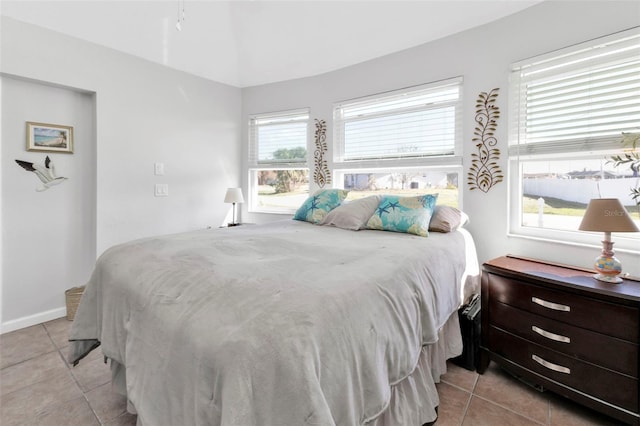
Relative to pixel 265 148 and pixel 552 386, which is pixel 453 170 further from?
pixel 265 148

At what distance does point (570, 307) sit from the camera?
1.57 meters

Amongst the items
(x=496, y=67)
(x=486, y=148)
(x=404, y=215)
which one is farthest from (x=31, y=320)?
(x=496, y=67)

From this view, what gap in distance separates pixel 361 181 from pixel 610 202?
2.14 metres

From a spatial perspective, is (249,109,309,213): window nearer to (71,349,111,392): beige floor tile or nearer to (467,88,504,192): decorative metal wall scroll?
(467,88,504,192): decorative metal wall scroll

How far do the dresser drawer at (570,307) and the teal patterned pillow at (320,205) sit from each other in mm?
1419

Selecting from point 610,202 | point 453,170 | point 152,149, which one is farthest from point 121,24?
point 610,202

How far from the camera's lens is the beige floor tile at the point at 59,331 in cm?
233

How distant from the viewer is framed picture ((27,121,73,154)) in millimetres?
2562

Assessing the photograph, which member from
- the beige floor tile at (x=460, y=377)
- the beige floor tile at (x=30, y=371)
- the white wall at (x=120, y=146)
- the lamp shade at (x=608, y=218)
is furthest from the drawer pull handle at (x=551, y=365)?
the white wall at (x=120, y=146)

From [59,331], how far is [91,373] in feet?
3.02

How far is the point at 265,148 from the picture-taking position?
4047mm

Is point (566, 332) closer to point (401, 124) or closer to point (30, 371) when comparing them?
point (401, 124)

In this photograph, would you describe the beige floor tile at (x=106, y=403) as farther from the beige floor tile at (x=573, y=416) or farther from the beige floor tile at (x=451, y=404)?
the beige floor tile at (x=573, y=416)

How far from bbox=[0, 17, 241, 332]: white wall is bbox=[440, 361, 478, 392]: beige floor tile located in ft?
10.1
